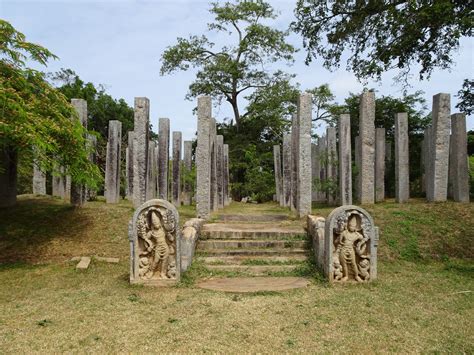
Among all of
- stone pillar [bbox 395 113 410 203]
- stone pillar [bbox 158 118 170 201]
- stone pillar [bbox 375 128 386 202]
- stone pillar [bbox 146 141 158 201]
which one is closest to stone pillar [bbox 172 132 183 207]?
stone pillar [bbox 146 141 158 201]

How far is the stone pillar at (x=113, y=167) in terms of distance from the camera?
11719mm

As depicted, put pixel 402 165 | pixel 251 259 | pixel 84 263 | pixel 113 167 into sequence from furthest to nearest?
pixel 113 167
pixel 402 165
pixel 84 263
pixel 251 259

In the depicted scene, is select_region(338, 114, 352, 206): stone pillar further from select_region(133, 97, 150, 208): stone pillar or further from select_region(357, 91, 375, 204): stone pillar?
select_region(133, 97, 150, 208): stone pillar

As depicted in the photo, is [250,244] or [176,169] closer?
[250,244]

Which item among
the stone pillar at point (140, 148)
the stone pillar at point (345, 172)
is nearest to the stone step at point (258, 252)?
the stone pillar at point (140, 148)

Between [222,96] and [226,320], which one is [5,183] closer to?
[226,320]

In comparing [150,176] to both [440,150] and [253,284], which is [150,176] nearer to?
[253,284]

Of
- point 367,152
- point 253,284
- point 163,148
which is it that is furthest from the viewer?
point 163,148

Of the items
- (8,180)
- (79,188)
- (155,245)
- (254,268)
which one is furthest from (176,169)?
(155,245)

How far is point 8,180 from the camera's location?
10.1 metres

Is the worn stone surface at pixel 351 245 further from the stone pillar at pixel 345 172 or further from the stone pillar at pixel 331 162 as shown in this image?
the stone pillar at pixel 331 162

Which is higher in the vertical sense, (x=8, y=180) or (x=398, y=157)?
(x=398, y=157)

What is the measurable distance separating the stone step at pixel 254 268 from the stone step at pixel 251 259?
15 centimetres

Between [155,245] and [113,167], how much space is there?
6.78 m
